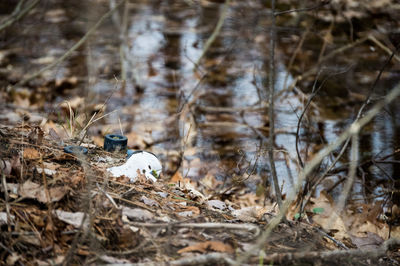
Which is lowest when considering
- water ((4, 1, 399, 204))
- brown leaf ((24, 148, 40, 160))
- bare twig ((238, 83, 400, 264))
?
water ((4, 1, 399, 204))

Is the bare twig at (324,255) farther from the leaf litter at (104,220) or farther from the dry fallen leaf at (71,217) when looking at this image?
the dry fallen leaf at (71,217)

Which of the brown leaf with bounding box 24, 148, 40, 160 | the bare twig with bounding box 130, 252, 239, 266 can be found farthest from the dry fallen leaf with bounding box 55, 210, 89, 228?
the brown leaf with bounding box 24, 148, 40, 160

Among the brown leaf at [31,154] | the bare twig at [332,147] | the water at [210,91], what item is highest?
the bare twig at [332,147]

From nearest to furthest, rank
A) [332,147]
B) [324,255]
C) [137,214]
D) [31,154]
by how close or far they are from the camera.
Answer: [332,147], [324,255], [137,214], [31,154]

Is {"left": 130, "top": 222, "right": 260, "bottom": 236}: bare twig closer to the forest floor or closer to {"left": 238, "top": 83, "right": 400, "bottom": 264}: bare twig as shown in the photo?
the forest floor

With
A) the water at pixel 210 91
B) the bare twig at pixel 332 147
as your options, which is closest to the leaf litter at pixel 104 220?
the bare twig at pixel 332 147

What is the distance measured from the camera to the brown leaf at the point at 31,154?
9.07ft

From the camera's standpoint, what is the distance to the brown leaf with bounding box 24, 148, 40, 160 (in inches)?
109

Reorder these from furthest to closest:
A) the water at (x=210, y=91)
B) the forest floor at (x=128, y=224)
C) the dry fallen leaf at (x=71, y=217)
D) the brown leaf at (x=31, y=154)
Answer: the water at (x=210, y=91) → the brown leaf at (x=31, y=154) → the dry fallen leaf at (x=71, y=217) → the forest floor at (x=128, y=224)

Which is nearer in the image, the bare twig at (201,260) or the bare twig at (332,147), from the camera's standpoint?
the bare twig at (332,147)

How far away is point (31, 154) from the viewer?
2795mm

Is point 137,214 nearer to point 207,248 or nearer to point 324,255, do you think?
point 207,248

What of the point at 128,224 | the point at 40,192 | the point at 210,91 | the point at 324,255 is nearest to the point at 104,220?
the point at 128,224

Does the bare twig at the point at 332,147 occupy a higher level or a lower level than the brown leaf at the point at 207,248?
higher
